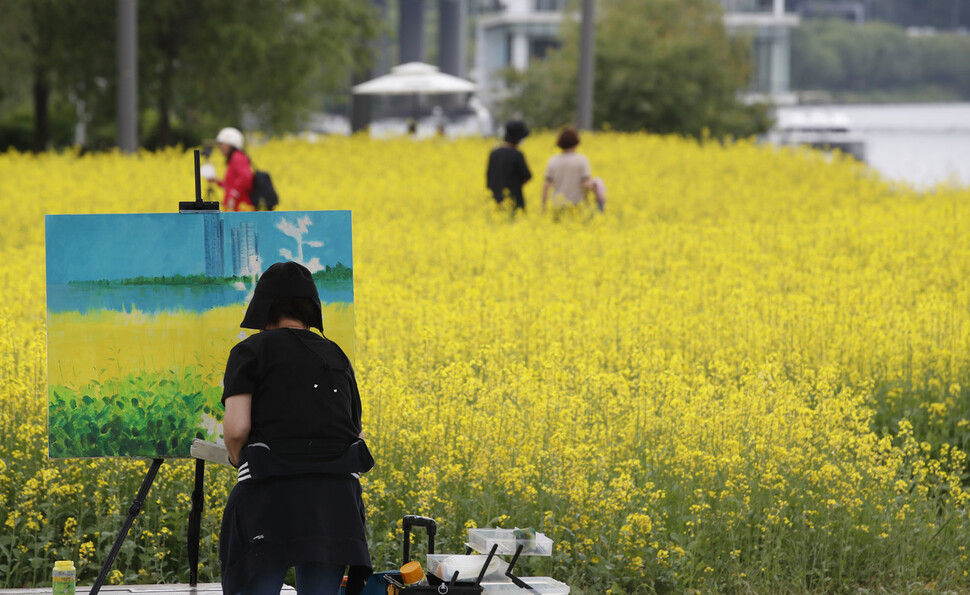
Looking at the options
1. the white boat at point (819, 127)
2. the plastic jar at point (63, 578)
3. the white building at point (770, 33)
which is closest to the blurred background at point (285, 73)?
the plastic jar at point (63, 578)

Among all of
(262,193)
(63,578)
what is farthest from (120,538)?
(262,193)

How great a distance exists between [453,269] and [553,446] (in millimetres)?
5819

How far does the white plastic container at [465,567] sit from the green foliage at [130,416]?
40.7 inches

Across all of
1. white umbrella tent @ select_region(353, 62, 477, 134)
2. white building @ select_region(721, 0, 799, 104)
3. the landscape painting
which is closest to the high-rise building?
the landscape painting

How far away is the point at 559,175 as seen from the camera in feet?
47.6

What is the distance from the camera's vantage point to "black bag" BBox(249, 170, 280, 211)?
11867mm

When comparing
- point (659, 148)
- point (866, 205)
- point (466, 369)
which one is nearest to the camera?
point (466, 369)

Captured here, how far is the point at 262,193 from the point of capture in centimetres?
1189

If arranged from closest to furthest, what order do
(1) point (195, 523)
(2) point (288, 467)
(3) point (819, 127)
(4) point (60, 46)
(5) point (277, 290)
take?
(2) point (288, 467)
(5) point (277, 290)
(1) point (195, 523)
(4) point (60, 46)
(3) point (819, 127)

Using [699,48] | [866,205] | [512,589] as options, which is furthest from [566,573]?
[699,48]

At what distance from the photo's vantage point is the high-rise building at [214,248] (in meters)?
4.88

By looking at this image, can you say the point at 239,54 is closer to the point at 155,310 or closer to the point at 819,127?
the point at 155,310

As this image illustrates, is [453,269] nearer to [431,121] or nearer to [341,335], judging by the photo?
[341,335]

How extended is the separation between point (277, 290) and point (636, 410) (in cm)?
345
